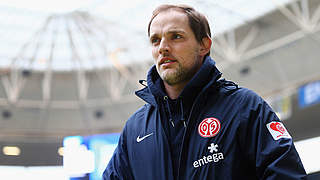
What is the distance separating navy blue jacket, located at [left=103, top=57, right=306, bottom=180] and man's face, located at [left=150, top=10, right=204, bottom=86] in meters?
0.08

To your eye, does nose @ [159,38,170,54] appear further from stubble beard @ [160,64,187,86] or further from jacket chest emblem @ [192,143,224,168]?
jacket chest emblem @ [192,143,224,168]

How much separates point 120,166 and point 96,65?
2613cm

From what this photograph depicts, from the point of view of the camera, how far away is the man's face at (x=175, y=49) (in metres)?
2.01

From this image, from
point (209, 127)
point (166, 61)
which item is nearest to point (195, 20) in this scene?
point (166, 61)

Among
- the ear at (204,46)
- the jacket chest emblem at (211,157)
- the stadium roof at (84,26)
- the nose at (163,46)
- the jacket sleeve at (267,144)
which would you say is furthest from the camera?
the stadium roof at (84,26)

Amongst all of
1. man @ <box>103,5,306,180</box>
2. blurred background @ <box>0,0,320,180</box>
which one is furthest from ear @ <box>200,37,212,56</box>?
blurred background @ <box>0,0,320,180</box>

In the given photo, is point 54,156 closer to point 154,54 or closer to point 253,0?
point 253,0

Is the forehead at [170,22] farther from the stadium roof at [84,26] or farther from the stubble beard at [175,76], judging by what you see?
the stadium roof at [84,26]

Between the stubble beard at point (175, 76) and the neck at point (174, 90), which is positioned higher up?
the stubble beard at point (175, 76)

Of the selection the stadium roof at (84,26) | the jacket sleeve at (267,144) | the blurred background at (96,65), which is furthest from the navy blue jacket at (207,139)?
the stadium roof at (84,26)

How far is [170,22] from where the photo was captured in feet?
6.72

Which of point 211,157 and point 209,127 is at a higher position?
point 209,127

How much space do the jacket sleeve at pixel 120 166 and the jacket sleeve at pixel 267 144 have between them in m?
0.57

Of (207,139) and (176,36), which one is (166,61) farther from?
(207,139)
